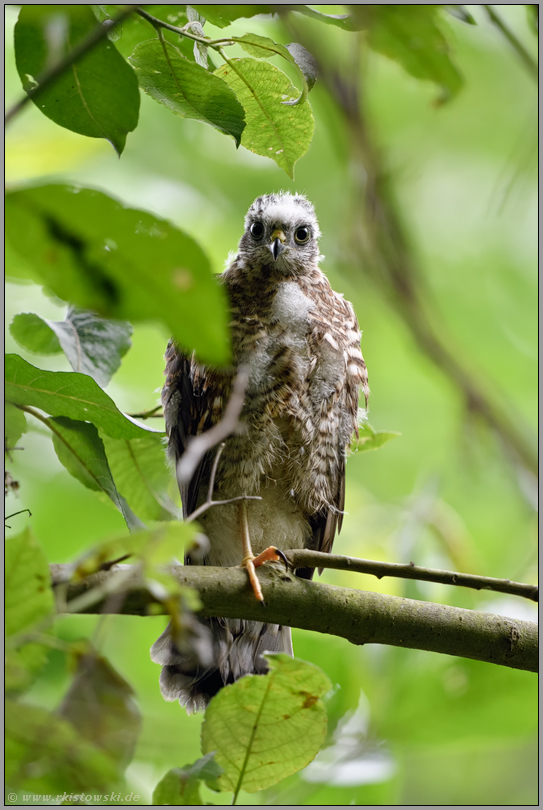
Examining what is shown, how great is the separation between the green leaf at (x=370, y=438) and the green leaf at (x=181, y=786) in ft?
3.56

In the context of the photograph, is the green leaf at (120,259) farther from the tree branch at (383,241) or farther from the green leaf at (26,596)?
the tree branch at (383,241)

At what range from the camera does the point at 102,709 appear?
0.89 metres

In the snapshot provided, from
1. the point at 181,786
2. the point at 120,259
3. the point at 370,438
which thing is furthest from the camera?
the point at 370,438

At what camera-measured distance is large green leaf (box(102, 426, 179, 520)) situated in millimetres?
1646

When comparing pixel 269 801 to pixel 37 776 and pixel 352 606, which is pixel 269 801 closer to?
pixel 352 606

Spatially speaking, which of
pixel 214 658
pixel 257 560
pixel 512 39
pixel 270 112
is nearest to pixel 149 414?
pixel 257 560

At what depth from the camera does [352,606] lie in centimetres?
158

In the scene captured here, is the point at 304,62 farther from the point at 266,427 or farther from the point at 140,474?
the point at 266,427

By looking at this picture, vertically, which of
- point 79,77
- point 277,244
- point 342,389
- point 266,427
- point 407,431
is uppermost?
point 407,431

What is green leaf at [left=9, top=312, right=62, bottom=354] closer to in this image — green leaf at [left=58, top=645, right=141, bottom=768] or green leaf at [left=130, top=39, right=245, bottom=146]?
green leaf at [left=130, top=39, right=245, bottom=146]

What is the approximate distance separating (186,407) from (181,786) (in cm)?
131

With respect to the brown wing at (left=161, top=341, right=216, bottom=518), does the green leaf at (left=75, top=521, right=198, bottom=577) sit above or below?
below

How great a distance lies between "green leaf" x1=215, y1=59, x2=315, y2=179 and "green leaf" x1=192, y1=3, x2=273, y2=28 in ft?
0.31

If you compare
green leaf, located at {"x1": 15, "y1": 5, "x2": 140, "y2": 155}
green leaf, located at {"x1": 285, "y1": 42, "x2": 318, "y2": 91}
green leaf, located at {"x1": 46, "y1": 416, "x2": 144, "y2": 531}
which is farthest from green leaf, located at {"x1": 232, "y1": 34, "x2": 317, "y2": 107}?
green leaf, located at {"x1": 46, "y1": 416, "x2": 144, "y2": 531}
